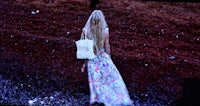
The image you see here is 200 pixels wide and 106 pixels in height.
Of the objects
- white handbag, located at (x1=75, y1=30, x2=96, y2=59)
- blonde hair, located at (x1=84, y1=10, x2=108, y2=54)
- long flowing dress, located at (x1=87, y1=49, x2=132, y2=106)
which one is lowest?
long flowing dress, located at (x1=87, y1=49, x2=132, y2=106)

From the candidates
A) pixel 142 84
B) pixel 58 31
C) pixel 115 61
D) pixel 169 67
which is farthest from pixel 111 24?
pixel 142 84

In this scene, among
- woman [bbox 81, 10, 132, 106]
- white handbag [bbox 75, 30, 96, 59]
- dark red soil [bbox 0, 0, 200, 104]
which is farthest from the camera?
dark red soil [bbox 0, 0, 200, 104]

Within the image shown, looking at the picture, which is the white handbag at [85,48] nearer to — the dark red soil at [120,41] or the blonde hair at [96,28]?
the blonde hair at [96,28]

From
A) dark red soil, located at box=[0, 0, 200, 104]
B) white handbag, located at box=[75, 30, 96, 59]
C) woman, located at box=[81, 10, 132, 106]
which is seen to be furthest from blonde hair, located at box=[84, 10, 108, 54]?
dark red soil, located at box=[0, 0, 200, 104]

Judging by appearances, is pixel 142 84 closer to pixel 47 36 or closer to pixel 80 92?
pixel 80 92

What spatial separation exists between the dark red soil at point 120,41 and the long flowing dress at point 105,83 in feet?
2.33

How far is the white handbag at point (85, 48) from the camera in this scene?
17.7ft

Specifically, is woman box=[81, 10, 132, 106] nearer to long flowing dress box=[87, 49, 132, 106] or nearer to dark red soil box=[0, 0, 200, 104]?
long flowing dress box=[87, 49, 132, 106]

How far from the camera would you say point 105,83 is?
565cm

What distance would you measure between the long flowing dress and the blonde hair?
29cm

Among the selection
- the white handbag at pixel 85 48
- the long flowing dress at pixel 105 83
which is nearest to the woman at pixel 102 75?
the long flowing dress at pixel 105 83

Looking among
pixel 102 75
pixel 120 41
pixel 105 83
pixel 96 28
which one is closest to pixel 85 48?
pixel 96 28

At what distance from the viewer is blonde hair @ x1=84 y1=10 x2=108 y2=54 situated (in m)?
5.48

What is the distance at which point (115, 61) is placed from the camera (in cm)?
778
